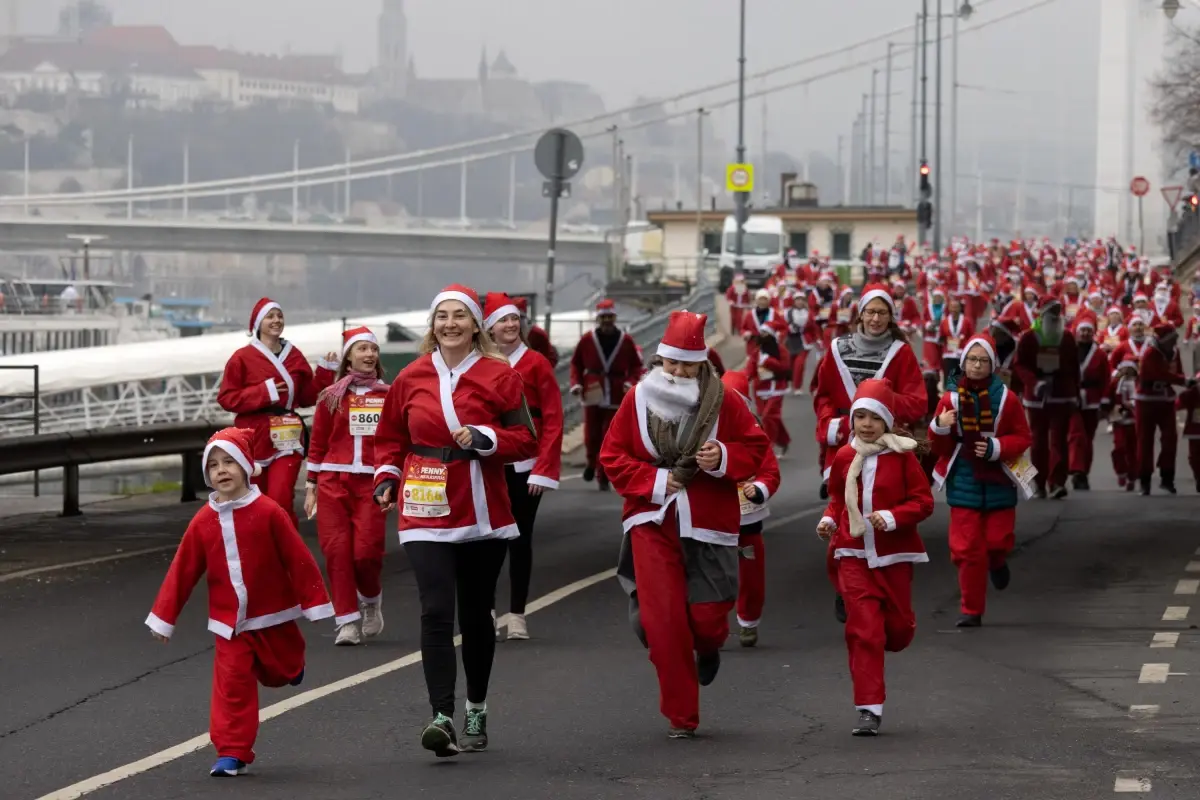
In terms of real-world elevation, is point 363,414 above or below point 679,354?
below

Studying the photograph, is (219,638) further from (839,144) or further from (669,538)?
(839,144)

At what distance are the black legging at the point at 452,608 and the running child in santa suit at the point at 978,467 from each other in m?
4.47

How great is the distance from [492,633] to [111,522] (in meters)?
10.6

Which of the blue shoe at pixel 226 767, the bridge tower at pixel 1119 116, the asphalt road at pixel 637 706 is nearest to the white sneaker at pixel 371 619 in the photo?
the asphalt road at pixel 637 706

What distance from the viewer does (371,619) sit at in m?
11.8

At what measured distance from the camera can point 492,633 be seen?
8602mm

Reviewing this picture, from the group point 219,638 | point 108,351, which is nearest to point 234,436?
point 219,638

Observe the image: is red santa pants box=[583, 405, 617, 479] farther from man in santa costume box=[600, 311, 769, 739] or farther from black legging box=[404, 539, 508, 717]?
black legging box=[404, 539, 508, 717]

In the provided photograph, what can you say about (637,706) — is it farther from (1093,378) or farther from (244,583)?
(1093,378)

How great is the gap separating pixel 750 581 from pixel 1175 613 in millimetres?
2974

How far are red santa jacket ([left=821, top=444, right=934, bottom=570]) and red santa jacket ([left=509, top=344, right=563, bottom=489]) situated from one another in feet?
5.27

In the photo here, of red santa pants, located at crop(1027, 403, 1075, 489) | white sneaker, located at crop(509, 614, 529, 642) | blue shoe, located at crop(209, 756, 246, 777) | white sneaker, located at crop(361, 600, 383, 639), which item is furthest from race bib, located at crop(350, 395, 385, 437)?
red santa pants, located at crop(1027, 403, 1075, 489)

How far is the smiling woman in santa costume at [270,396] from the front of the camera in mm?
13047

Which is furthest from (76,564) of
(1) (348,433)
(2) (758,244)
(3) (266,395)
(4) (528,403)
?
(2) (758,244)
